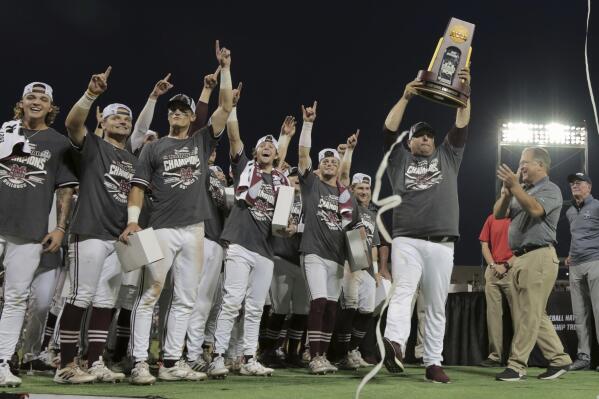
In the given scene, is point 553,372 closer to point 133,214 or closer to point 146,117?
point 133,214

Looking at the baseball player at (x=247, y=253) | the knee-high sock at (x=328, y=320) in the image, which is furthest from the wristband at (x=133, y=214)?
the knee-high sock at (x=328, y=320)

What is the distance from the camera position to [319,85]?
91.7 feet

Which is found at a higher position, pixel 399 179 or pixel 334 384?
pixel 399 179

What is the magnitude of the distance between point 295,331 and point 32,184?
3383mm

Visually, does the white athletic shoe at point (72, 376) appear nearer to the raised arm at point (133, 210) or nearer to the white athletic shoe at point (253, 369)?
the raised arm at point (133, 210)

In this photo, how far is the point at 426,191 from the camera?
507 cm

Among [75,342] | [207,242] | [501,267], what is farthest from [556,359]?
[75,342]

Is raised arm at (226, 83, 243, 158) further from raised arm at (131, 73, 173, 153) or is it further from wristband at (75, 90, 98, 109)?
wristband at (75, 90, 98, 109)

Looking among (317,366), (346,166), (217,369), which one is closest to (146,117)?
(217,369)

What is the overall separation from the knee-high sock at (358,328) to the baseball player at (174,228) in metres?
2.59

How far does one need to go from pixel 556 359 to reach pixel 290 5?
23.3m

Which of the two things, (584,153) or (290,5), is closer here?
(584,153)

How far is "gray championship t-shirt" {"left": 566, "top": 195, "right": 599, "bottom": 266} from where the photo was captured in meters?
7.20

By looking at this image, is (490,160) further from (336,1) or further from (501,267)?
(501,267)
